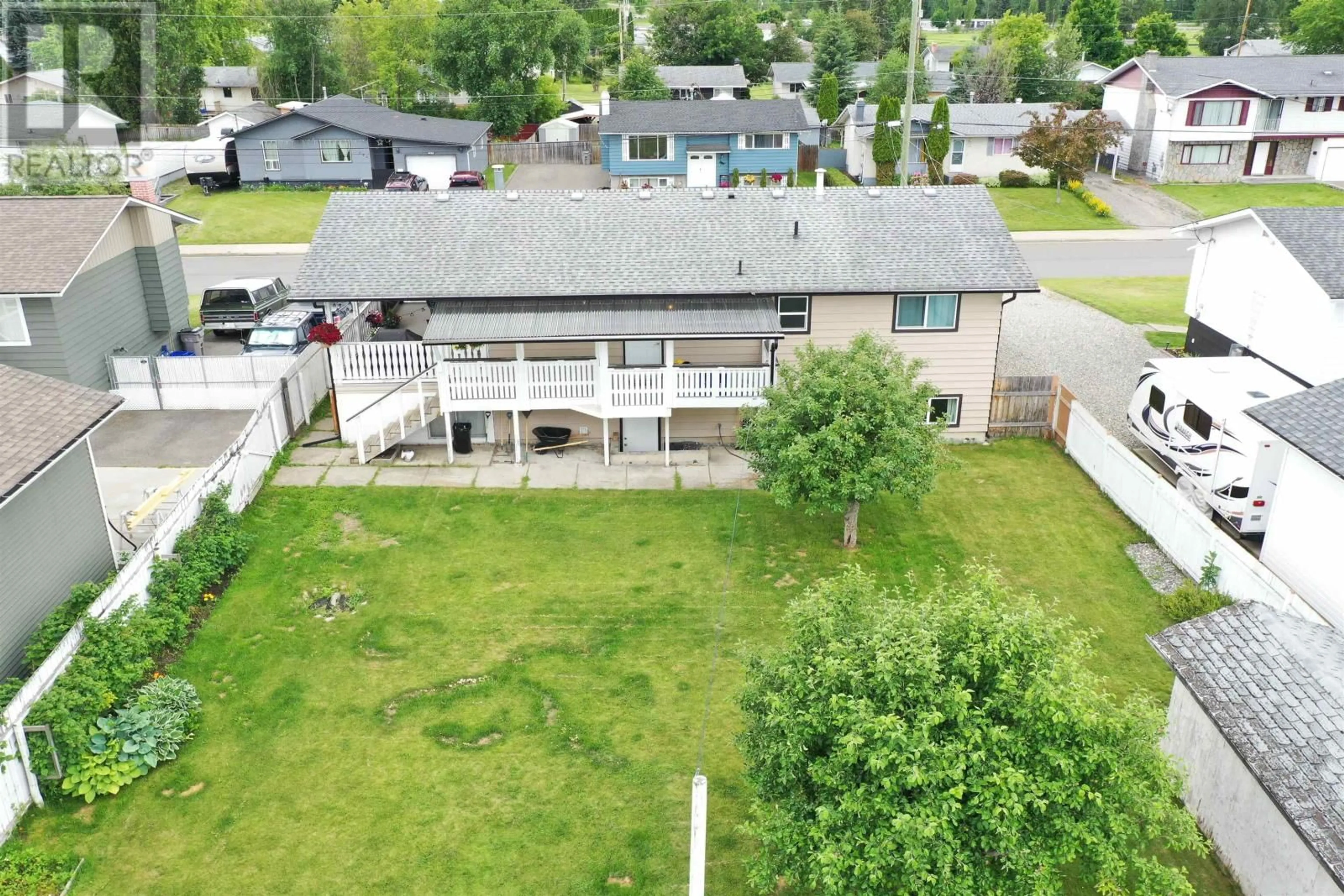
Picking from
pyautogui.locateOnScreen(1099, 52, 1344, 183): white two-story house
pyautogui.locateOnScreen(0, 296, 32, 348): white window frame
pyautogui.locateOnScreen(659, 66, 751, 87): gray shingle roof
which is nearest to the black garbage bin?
pyautogui.locateOnScreen(0, 296, 32, 348): white window frame

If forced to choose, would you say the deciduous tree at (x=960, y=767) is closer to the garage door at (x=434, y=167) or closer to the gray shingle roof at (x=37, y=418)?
the gray shingle roof at (x=37, y=418)

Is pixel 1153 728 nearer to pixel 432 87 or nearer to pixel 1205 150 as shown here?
pixel 1205 150

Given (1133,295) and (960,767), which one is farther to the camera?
(1133,295)

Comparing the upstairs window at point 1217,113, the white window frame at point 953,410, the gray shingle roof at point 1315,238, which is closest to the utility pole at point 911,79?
the white window frame at point 953,410

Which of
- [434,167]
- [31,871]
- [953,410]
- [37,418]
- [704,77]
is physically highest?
[704,77]

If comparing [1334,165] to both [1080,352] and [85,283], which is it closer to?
[1080,352]

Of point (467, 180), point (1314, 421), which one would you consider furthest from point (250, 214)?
point (1314, 421)

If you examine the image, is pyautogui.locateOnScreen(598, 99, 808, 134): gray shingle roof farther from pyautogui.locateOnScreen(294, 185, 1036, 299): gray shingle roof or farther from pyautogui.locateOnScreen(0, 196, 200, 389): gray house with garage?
pyautogui.locateOnScreen(0, 196, 200, 389): gray house with garage
